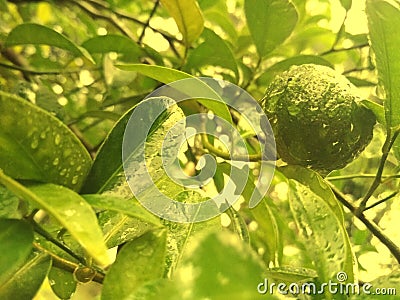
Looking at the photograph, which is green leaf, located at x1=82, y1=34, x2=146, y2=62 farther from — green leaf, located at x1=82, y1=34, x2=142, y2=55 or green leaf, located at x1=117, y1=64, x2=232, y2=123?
green leaf, located at x1=117, y1=64, x2=232, y2=123

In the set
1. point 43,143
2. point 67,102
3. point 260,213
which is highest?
point 43,143

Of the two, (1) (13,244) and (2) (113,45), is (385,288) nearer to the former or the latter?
(1) (13,244)

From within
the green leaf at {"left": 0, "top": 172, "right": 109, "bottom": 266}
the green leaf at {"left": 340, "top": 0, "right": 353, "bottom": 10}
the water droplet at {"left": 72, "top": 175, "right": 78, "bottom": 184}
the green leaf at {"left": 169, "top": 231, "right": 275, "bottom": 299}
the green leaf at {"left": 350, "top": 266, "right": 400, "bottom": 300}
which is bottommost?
the green leaf at {"left": 350, "top": 266, "right": 400, "bottom": 300}

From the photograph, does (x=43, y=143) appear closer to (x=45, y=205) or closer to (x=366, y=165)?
(x=45, y=205)

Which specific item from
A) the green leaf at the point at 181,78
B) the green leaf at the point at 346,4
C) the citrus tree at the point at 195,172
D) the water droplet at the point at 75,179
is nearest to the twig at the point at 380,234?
the citrus tree at the point at 195,172

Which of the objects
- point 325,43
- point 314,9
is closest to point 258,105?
point 325,43

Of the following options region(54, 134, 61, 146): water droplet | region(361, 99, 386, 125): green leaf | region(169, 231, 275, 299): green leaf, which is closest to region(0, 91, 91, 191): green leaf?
region(54, 134, 61, 146): water droplet
